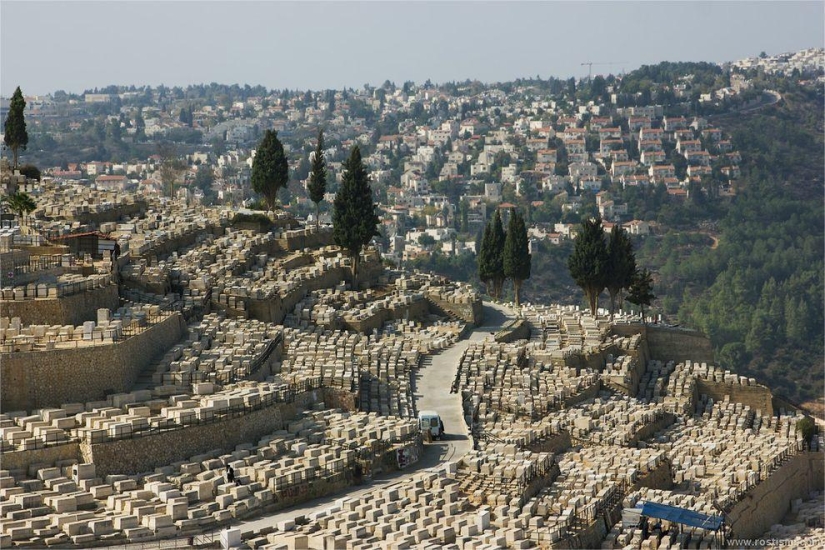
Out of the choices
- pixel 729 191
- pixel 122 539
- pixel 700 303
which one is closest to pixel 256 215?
pixel 122 539

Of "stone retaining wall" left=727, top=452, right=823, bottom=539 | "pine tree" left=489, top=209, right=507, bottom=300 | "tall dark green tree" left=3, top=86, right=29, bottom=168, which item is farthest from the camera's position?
"tall dark green tree" left=3, top=86, right=29, bottom=168

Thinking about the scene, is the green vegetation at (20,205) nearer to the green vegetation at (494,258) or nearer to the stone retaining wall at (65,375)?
the stone retaining wall at (65,375)

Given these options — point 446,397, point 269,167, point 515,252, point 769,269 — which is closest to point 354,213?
point 515,252

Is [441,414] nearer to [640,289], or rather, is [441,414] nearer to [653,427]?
Result: [653,427]

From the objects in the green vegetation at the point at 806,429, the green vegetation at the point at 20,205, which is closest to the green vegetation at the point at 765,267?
the green vegetation at the point at 806,429

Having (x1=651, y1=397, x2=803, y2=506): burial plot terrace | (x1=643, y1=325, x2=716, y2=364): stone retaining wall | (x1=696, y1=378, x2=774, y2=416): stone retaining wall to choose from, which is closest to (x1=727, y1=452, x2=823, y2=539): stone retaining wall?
(x1=651, y1=397, x2=803, y2=506): burial plot terrace

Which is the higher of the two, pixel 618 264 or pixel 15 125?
pixel 15 125

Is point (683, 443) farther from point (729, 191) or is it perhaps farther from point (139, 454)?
point (729, 191)

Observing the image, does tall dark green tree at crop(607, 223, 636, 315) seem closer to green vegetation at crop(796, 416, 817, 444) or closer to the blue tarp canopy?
green vegetation at crop(796, 416, 817, 444)
